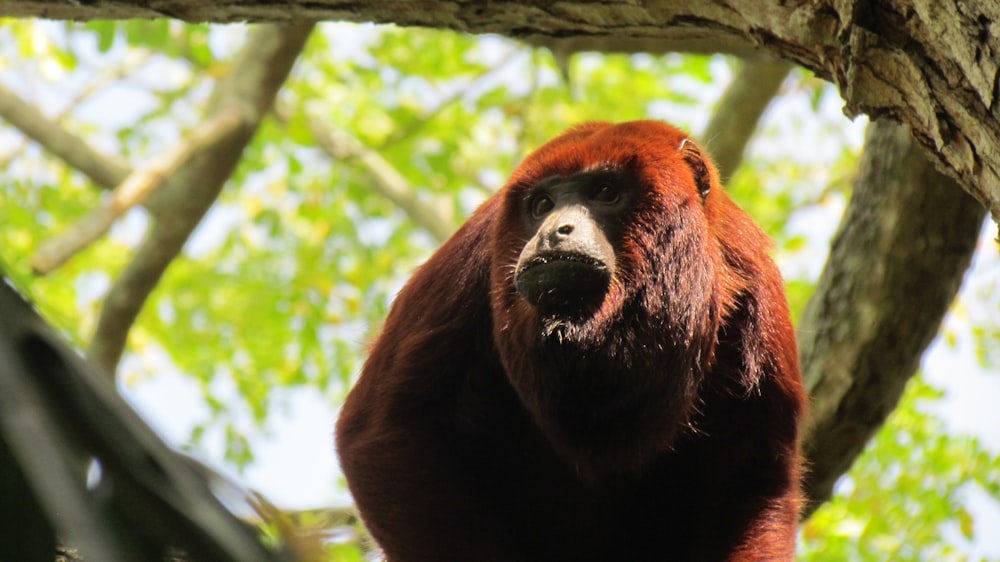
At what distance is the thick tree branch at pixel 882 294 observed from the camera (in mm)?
4031

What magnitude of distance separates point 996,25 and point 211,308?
875cm

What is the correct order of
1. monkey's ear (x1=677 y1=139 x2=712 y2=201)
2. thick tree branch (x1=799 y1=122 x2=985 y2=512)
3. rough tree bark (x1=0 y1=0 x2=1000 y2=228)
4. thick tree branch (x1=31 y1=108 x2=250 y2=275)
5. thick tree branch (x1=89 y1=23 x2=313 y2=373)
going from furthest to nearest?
thick tree branch (x1=31 y1=108 x2=250 y2=275) < thick tree branch (x1=89 y1=23 x2=313 y2=373) < thick tree branch (x1=799 y1=122 x2=985 y2=512) < monkey's ear (x1=677 y1=139 x2=712 y2=201) < rough tree bark (x1=0 y1=0 x2=1000 y2=228)

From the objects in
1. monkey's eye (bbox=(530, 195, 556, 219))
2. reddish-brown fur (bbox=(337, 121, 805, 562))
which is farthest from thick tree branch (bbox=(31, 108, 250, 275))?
monkey's eye (bbox=(530, 195, 556, 219))

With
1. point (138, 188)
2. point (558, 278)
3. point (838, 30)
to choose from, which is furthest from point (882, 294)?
point (138, 188)

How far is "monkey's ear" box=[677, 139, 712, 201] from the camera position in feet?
11.2

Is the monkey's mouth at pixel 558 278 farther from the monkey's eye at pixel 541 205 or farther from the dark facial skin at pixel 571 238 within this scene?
the monkey's eye at pixel 541 205

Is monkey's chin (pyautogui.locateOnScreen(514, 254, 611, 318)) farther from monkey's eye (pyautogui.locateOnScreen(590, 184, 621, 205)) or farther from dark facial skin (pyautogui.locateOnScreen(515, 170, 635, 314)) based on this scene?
monkey's eye (pyautogui.locateOnScreen(590, 184, 621, 205))

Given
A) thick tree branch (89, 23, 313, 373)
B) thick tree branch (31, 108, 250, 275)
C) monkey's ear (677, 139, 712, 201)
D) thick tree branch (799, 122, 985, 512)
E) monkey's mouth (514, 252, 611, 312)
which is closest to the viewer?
monkey's mouth (514, 252, 611, 312)

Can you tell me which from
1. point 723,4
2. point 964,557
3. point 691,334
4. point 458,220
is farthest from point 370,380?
point 458,220

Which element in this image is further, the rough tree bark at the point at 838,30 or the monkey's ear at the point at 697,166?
the monkey's ear at the point at 697,166

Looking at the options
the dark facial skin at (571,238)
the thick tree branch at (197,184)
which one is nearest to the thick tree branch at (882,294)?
the dark facial skin at (571,238)

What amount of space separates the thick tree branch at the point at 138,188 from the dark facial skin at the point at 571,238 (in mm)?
2485

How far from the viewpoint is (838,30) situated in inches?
98.9

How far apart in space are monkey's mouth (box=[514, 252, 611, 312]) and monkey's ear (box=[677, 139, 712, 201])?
0.49 metres
